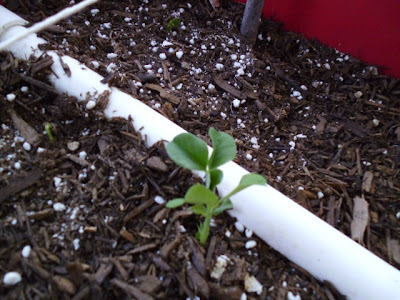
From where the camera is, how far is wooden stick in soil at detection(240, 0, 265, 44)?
4.48ft

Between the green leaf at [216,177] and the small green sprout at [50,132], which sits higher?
the green leaf at [216,177]

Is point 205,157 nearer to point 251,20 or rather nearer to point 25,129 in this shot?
point 25,129

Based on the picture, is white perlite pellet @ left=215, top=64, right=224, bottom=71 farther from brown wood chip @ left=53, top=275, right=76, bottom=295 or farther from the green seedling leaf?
brown wood chip @ left=53, top=275, right=76, bottom=295

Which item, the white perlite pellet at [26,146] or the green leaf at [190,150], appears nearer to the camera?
the green leaf at [190,150]

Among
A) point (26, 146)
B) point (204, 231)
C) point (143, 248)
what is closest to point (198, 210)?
point (204, 231)

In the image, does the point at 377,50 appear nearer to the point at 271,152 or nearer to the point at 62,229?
the point at 271,152

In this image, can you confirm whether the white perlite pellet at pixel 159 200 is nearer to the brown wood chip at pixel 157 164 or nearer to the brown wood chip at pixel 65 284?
the brown wood chip at pixel 157 164

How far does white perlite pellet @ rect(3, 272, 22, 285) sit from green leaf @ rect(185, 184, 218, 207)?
40 cm

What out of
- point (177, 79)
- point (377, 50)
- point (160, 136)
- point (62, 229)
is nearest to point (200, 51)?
point (177, 79)

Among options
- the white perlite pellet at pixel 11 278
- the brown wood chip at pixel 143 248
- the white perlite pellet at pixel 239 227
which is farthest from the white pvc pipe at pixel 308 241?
the white perlite pellet at pixel 11 278

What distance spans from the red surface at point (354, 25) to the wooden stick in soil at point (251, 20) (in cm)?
21

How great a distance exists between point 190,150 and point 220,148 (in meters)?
0.07

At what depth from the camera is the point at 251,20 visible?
1396mm

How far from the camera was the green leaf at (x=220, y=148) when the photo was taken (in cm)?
78
